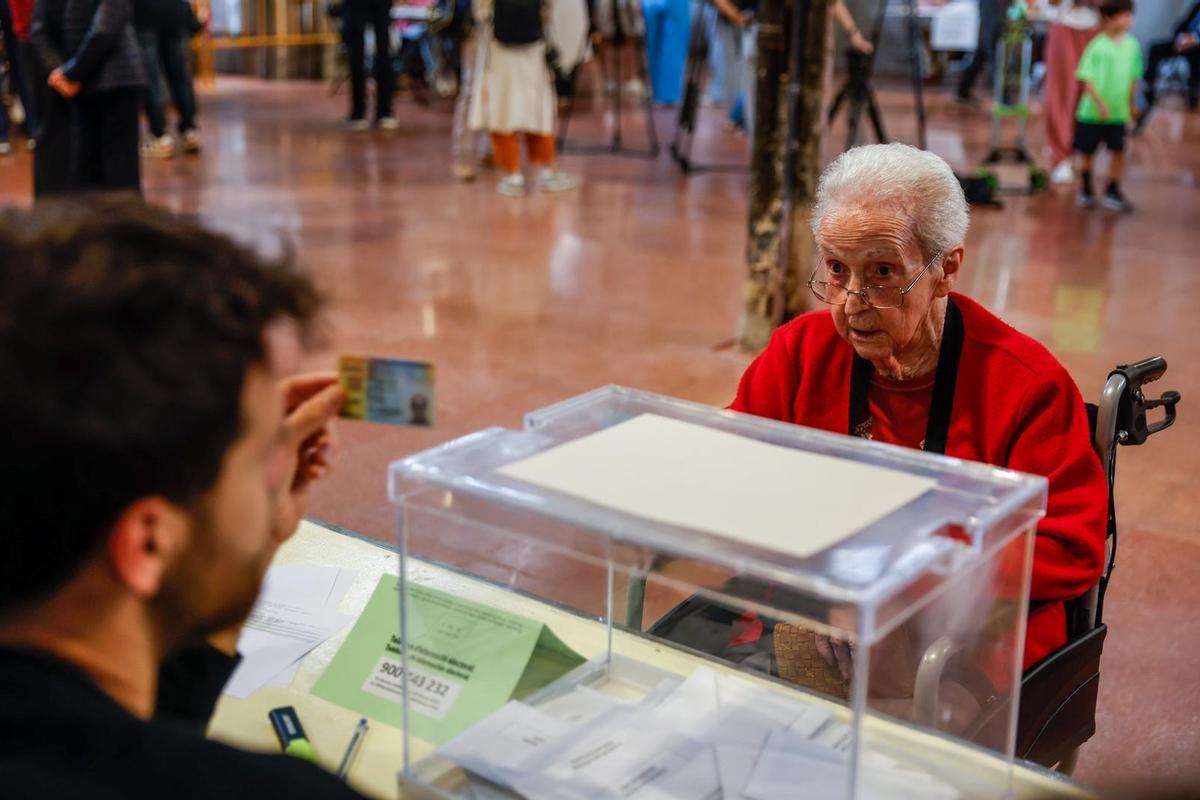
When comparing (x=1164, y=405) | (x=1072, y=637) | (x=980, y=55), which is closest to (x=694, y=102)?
(x=980, y=55)

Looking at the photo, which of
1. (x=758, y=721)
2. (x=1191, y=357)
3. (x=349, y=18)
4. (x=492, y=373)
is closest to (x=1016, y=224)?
(x=1191, y=357)

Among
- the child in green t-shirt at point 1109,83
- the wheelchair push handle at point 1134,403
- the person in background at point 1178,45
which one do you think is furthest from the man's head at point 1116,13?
the wheelchair push handle at point 1134,403

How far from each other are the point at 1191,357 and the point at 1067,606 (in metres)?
3.53

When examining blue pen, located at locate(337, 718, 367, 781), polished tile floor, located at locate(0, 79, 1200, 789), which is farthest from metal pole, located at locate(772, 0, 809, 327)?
blue pen, located at locate(337, 718, 367, 781)

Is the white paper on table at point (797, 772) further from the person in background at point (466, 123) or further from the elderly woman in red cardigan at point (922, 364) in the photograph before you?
the person in background at point (466, 123)

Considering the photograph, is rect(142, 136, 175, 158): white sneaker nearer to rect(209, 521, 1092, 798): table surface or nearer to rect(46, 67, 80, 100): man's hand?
rect(46, 67, 80, 100): man's hand

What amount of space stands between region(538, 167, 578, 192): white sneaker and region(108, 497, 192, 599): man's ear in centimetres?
774

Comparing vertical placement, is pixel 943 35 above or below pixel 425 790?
above

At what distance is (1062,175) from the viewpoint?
9.03 m

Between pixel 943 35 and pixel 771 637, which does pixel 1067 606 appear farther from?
pixel 943 35

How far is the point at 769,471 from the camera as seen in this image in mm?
1300

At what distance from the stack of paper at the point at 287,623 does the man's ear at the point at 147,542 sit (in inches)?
27.8

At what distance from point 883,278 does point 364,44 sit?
9.68 meters

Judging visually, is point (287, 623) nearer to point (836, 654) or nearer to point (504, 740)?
point (504, 740)
